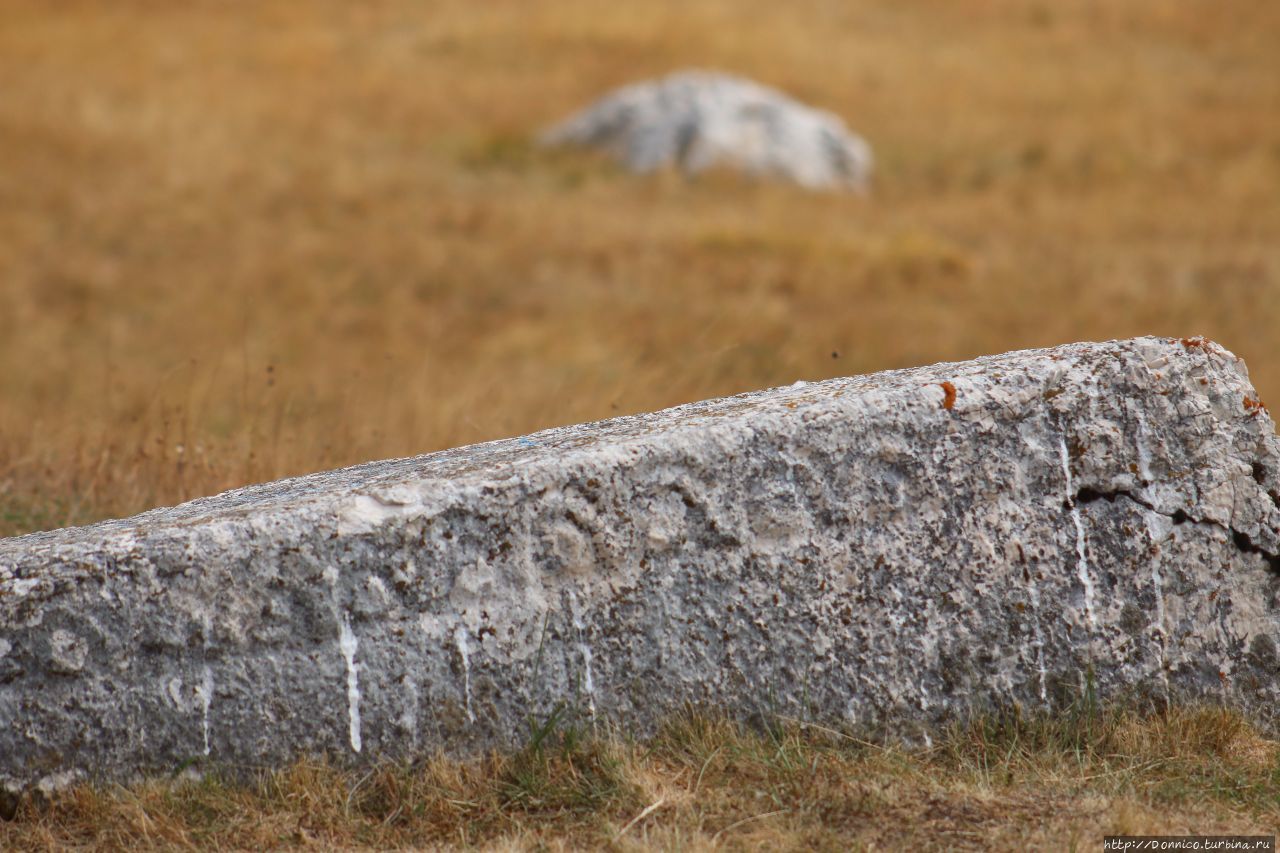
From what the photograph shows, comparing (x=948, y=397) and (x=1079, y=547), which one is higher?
(x=948, y=397)

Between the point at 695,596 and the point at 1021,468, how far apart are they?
86cm

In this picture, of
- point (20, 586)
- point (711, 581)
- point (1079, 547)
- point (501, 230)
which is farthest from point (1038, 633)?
point (501, 230)

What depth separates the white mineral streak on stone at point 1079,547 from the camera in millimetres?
2791

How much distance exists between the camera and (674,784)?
2.59 metres

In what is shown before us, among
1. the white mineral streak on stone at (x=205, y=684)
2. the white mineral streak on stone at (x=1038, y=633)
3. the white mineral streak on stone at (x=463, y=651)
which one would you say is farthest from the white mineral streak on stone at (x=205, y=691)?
the white mineral streak on stone at (x=1038, y=633)

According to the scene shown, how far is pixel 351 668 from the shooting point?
2586 mm

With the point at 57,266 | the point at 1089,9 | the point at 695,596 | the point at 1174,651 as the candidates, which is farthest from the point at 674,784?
the point at 1089,9

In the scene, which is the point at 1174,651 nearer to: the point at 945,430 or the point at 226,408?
the point at 945,430

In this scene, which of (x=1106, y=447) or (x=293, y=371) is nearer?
(x=1106, y=447)

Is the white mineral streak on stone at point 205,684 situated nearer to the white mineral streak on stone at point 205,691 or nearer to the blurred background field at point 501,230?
the white mineral streak on stone at point 205,691

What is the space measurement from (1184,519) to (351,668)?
2.03 m

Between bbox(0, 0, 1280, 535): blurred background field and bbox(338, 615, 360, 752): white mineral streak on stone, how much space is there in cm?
227

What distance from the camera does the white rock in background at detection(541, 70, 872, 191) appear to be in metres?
16.2

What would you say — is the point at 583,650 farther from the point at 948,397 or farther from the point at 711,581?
the point at 948,397
